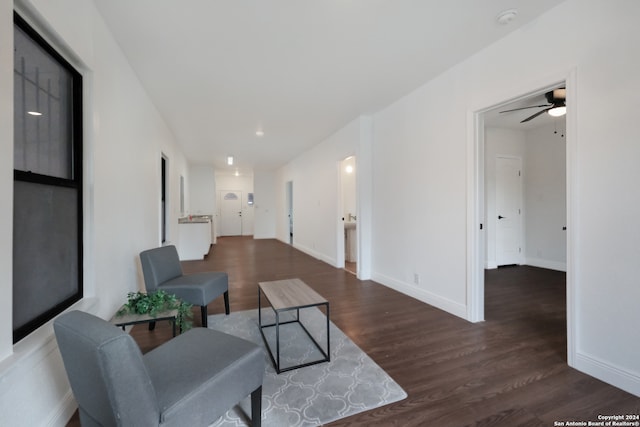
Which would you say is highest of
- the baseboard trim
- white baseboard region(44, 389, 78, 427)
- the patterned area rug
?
the baseboard trim

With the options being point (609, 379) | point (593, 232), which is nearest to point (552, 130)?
point (593, 232)

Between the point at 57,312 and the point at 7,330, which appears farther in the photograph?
the point at 57,312

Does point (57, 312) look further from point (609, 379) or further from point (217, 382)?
point (609, 379)

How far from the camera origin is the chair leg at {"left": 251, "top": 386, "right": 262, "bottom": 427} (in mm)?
1443

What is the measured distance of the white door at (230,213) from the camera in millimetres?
11805

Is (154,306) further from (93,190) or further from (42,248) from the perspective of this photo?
(93,190)

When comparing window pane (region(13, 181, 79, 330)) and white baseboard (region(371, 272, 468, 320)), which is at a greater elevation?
window pane (region(13, 181, 79, 330))

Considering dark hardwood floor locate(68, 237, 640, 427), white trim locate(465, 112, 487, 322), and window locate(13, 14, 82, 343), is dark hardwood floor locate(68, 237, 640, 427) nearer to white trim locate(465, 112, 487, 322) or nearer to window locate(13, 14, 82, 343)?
white trim locate(465, 112, 487, 322)

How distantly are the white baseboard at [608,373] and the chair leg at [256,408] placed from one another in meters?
2.22

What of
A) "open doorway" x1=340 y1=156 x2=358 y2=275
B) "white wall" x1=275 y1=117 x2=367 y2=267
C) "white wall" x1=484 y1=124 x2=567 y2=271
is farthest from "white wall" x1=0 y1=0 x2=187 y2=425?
"white wall" x1=484 y1=124 x2=567 y2=271

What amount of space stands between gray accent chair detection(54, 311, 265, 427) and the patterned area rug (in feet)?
0.75

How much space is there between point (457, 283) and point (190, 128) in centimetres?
494

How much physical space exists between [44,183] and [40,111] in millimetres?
403

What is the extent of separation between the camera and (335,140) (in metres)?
5.53
